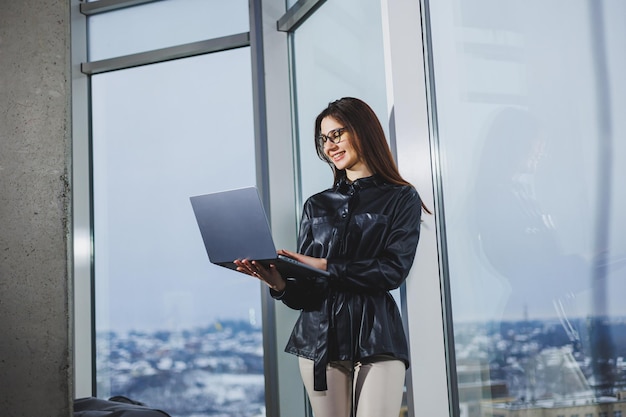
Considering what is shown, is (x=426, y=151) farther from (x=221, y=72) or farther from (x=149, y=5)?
(x=149, y=5)

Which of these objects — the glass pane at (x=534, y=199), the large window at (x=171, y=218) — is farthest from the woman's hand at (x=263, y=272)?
the large window at (x=171, y=218)

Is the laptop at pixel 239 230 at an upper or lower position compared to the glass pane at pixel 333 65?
lower

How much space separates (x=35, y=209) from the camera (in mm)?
2330

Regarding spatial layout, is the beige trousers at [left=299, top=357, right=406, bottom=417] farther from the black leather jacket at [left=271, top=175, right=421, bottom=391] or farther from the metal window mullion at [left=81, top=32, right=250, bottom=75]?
the metal window mullion at [left=81, top=32, right=250, bottom=75]

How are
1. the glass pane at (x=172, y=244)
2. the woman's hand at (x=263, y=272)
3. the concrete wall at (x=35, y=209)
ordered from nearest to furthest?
the concrete wall at (x=35, y=209)
the woman's hand at (x=263, y=272)
the glass pane at (x=172, y=244)

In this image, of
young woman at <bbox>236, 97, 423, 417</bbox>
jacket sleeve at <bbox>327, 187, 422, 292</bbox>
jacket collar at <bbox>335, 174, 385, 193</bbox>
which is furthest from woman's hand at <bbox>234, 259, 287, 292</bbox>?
jacket collar at <bbox>335, 174, 385, 193</bbox>

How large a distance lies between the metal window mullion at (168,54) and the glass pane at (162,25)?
0.21ft

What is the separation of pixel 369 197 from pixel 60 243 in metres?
1.05

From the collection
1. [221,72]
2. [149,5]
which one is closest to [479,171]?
[221,72]

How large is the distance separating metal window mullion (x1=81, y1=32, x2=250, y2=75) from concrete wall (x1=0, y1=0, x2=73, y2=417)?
6.86 ft

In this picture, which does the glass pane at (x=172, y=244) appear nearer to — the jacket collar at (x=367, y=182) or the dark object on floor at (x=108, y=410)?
the dark object on floor at (x=108, y=410)

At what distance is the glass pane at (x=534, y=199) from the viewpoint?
83.9 inches

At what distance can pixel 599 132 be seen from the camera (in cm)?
215

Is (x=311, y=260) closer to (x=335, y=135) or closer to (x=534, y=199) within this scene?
(x=335, y=135)
